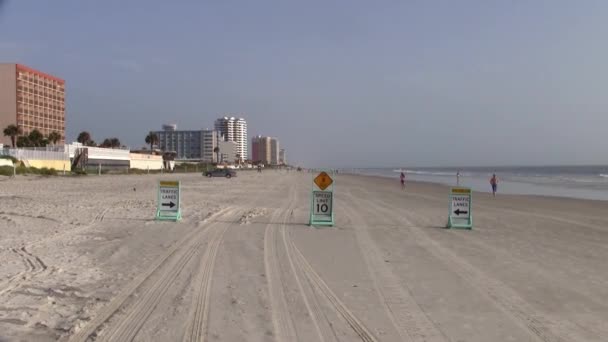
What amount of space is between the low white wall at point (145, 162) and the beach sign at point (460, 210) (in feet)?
280

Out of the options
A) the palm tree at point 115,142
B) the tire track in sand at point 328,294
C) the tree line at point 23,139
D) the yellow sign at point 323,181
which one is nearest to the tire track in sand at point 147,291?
the tire track in sand at point 328,294

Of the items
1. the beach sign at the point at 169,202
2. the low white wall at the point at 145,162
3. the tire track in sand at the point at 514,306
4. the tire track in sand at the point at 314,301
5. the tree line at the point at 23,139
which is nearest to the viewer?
the tire track in sand at the point at 314,301

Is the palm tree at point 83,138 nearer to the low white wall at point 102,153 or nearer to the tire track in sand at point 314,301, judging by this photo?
the low white wall at point 102,153

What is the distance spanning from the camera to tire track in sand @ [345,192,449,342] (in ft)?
17.6

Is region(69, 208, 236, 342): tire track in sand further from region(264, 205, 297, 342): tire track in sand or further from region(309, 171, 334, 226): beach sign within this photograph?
region(309, 171, 334, 226): beach sign

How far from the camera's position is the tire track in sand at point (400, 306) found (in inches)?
211

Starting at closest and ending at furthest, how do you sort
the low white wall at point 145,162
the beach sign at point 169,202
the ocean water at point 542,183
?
the beach sign at point 169,202
the ocean water at point 542,183
the low white wall at point 145,162

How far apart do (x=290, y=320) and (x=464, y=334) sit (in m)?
1.76

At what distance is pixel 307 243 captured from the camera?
37.9ft

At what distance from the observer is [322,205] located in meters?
15.0

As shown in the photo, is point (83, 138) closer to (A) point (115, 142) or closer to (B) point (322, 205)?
(A) point (115, 142)

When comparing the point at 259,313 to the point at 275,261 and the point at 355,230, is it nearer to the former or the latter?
the point at 275,261

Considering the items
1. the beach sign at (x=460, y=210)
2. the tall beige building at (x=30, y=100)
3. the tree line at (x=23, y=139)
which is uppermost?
the tall beige building at (x=30, y=100)

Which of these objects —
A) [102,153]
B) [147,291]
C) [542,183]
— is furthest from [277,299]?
[102,153]
